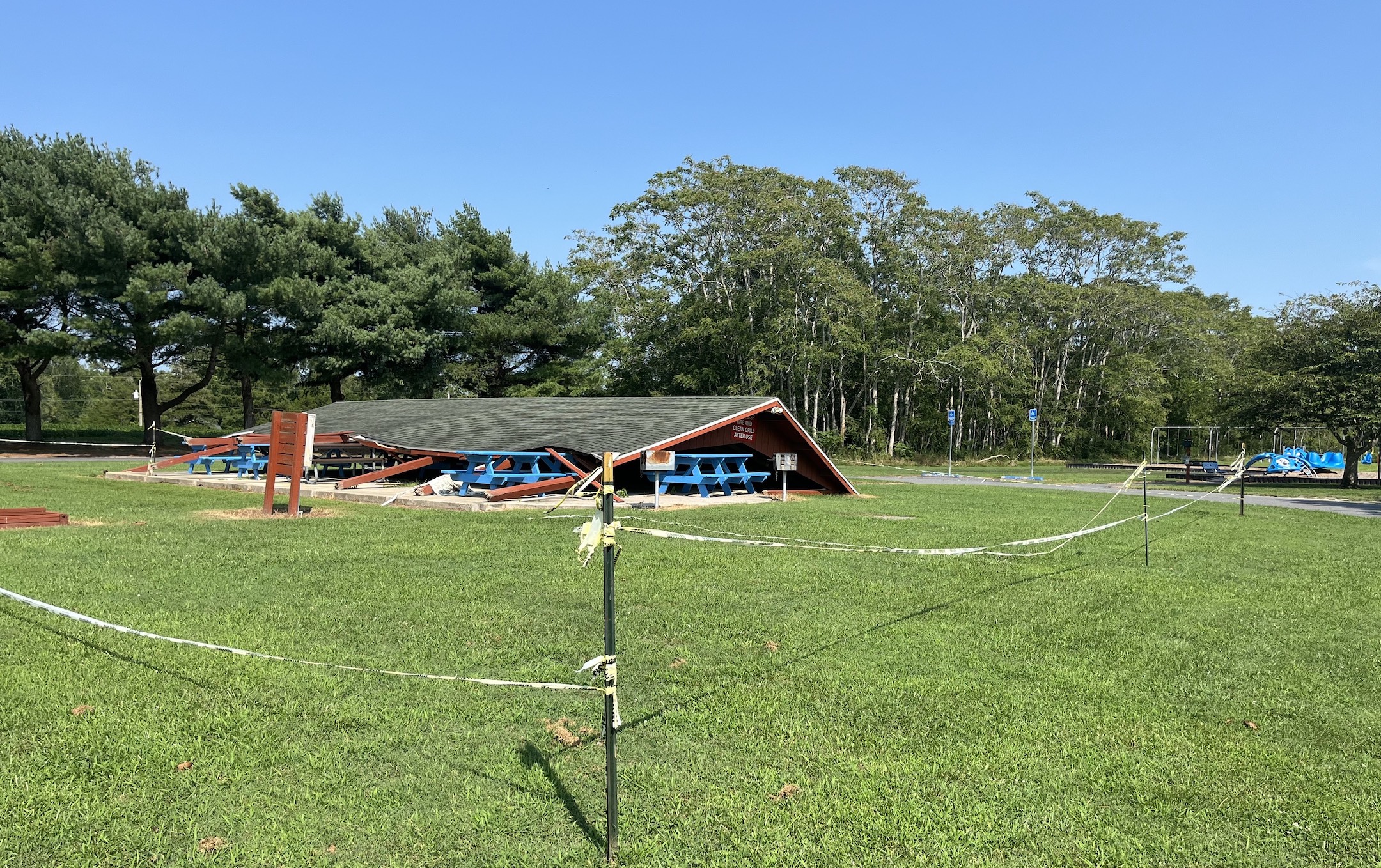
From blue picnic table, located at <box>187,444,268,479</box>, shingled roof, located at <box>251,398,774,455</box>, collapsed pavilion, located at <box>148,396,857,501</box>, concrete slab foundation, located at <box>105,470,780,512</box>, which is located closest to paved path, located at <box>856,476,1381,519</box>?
collapsed pavilion, located at <box>148,396,857,501</box>

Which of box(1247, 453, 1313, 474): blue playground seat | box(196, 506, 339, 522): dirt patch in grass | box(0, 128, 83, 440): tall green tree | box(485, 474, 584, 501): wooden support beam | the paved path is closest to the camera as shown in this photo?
box(196, 506, 339, 522): dirt patch in grass

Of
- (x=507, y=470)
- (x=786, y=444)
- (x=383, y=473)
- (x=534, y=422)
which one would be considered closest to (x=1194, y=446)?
(x=786, y=444)

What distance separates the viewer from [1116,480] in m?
28.5

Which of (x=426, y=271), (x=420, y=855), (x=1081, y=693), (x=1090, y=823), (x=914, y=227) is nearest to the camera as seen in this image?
(x=420, y=855)

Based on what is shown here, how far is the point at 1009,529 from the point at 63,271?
117ft

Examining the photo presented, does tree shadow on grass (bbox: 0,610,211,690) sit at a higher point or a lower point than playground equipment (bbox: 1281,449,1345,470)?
lower

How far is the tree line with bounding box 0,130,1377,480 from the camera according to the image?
110ft

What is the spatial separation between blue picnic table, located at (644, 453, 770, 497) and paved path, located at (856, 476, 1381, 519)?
774 cm

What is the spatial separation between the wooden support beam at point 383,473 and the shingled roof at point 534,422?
54cm

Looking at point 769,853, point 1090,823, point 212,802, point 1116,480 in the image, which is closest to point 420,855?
point 212,802

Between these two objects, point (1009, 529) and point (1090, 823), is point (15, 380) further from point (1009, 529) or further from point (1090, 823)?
point (1090, 823)

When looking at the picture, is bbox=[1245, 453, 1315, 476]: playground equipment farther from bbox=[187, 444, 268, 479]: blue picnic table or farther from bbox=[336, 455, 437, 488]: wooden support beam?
bbox=[187, 444, 268, 479]: blue picnic table

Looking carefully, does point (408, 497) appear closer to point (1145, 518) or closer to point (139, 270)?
point (1145, 518)

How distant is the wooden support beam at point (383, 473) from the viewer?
1727 cm
